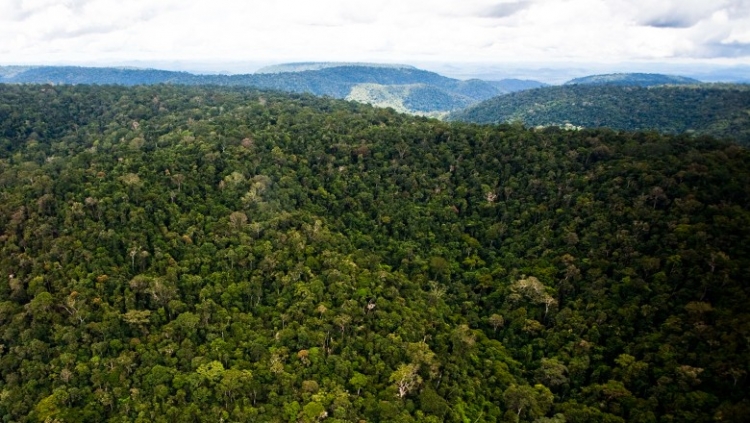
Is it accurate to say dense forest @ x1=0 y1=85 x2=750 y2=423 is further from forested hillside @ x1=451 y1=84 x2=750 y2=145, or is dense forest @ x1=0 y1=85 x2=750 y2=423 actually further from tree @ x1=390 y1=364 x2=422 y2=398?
forested hillside @ x1=451 y1=84 x2=750 y2=145

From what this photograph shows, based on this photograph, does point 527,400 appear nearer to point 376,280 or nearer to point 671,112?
point 376,280

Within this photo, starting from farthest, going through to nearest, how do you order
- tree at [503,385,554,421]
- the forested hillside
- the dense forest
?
1. the forested hillside
2. tree at [503,385,554,421]
3. the dense forest

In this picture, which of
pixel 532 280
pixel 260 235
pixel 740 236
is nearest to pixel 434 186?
pixel 532 280

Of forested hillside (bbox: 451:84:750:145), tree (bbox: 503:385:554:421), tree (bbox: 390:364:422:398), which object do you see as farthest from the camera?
forested hillside (bbox: 451:84:750:145)

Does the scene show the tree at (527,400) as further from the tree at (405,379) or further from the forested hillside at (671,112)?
the forested hillside at (671,112)

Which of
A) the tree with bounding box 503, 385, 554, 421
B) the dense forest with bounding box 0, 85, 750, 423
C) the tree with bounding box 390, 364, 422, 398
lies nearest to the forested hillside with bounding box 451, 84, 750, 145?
the dense forest with bounding box 0, 85, 750, 423

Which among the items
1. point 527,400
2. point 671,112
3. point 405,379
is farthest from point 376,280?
point 671,112

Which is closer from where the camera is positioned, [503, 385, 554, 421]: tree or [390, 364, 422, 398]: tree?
[503, 385, 554, 421]: tree

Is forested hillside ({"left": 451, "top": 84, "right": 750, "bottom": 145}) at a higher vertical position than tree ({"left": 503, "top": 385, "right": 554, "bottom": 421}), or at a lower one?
higher

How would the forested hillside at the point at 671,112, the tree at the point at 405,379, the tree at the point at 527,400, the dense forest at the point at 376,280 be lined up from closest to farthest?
1. the dense forest at the point at 376,280
2. the tree at the point at 527,400
3. the tree at the point at 405,379
4. the forested hillside at the point at 671,112

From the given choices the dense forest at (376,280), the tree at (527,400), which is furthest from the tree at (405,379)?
the tree at (527,400)
